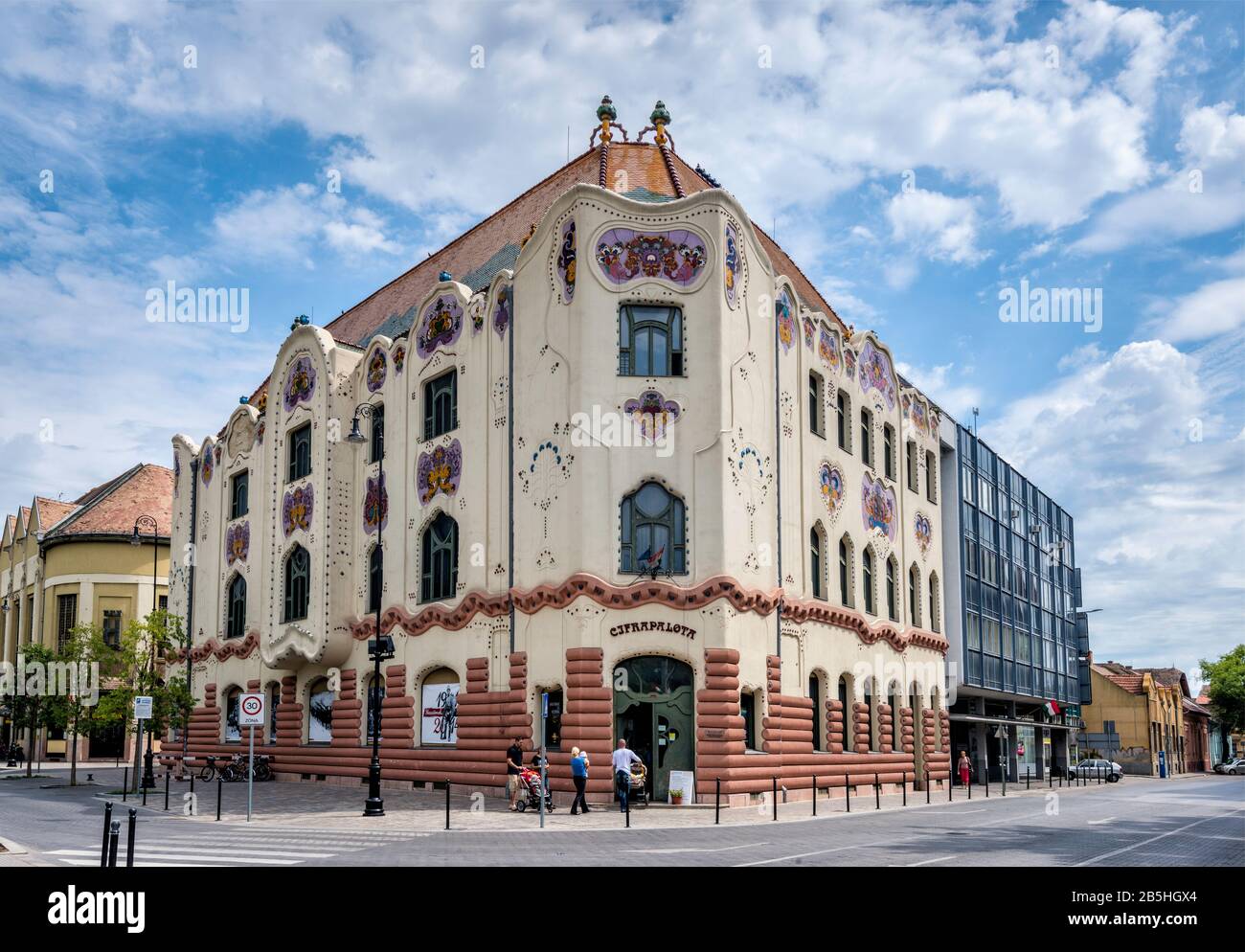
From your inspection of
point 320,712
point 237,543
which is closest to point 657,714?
point 320,712

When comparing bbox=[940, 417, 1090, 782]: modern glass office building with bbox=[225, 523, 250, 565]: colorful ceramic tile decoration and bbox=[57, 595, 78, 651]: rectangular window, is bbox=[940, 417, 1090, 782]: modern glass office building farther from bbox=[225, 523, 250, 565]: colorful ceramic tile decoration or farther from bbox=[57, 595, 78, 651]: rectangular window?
bbox=[57, 595, 78, 651]: rectangular window

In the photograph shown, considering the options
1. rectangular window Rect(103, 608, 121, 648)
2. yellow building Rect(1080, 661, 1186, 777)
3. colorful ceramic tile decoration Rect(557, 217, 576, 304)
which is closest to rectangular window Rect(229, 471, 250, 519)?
colorful ceramic tile decoration Rect(557, 217, 576, 304)

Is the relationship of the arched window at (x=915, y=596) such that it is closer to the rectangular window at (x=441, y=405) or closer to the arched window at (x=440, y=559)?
the arched window at (x=440, y=559)

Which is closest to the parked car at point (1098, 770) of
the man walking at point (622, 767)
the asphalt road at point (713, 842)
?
the asphalt road at point (713, 842)

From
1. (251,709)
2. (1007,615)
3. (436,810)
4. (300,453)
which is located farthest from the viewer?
(1007,615)

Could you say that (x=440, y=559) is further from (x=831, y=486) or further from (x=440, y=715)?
(x=831, y=486)

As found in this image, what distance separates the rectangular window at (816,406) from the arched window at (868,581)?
529 cm

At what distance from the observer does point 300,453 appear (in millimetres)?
42781

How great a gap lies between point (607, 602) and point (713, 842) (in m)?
10.6

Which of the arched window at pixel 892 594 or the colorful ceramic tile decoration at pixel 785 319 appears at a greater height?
the colorful ceramic tile decoration at pixel 785 319

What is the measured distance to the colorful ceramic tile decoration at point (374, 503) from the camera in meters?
38.4

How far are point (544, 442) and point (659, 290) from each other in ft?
17.1

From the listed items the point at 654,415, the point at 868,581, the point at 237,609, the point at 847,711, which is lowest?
the point at 847,711
